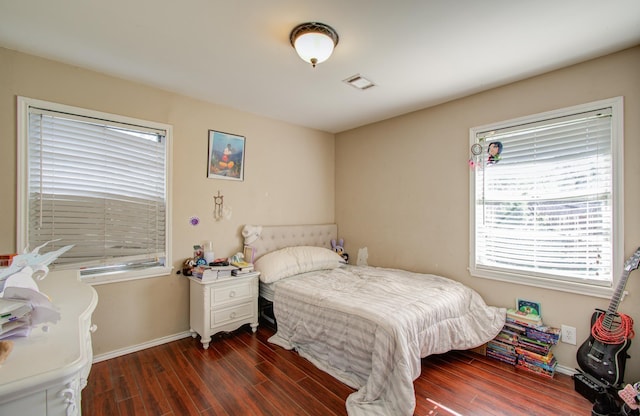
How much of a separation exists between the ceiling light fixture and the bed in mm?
1814

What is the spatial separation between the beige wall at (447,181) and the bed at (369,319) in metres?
0.31

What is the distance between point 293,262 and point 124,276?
1.61 m

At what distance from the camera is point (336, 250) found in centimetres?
407

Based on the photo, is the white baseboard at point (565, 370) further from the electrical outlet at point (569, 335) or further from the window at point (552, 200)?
the window at point (552, 200)

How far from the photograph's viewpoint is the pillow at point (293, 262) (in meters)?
3.07

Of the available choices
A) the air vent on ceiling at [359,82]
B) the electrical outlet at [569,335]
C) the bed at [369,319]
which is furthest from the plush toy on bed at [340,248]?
the electrical outlet at [569,335]

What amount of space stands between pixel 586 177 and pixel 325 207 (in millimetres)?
2882

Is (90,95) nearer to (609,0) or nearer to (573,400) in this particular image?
(609,0)

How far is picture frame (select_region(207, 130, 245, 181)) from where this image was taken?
3066 mm

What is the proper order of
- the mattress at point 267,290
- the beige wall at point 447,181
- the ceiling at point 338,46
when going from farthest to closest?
the mattress at point 267,290, the beige wall at point 447,181, the ceiling at point 338,46

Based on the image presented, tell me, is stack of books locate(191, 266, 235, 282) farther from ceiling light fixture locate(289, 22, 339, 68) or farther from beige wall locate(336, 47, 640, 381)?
ceiling light fixture locate(289, 22, 339, 68)

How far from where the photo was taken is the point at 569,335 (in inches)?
89.5

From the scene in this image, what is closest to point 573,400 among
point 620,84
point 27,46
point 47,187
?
point 620,84

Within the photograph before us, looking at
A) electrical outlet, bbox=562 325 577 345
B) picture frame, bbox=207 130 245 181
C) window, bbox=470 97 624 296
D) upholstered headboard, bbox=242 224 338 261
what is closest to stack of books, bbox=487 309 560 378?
electrical outlet, bbox=562 325 577 345
